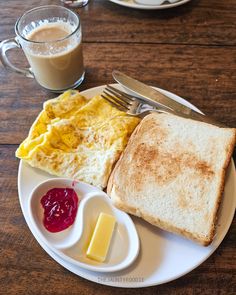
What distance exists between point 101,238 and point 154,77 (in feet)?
2.48

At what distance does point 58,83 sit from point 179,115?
49 centimetres

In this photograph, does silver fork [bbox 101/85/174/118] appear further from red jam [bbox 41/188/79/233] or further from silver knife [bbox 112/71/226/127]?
red jam [bbox 41/188/79/233]

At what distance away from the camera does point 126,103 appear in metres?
1.28

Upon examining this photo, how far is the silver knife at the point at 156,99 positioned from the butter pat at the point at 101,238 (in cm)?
46

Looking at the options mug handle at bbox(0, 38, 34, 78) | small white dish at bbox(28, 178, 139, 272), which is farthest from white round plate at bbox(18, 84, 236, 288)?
mug handle at bbox(0, 38, 34, 78)

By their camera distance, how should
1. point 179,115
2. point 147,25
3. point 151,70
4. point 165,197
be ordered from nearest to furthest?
point 165,197
point 179,115
point 151,70
point 147,25

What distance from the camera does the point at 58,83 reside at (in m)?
1.37

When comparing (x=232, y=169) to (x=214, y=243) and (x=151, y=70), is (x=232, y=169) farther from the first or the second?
(x=151, y=70)

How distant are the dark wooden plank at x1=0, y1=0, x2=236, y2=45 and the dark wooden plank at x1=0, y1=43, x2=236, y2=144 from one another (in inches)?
2.3

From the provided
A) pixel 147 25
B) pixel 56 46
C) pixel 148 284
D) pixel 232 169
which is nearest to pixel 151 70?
pixel 147 25

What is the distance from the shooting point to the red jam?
39.8 inches

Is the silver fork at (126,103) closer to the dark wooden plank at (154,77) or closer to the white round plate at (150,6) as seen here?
the dark wooden plank at (154,77)

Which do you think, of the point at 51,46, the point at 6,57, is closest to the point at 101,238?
the point at 51,46

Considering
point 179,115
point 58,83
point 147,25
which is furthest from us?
point 147,25
